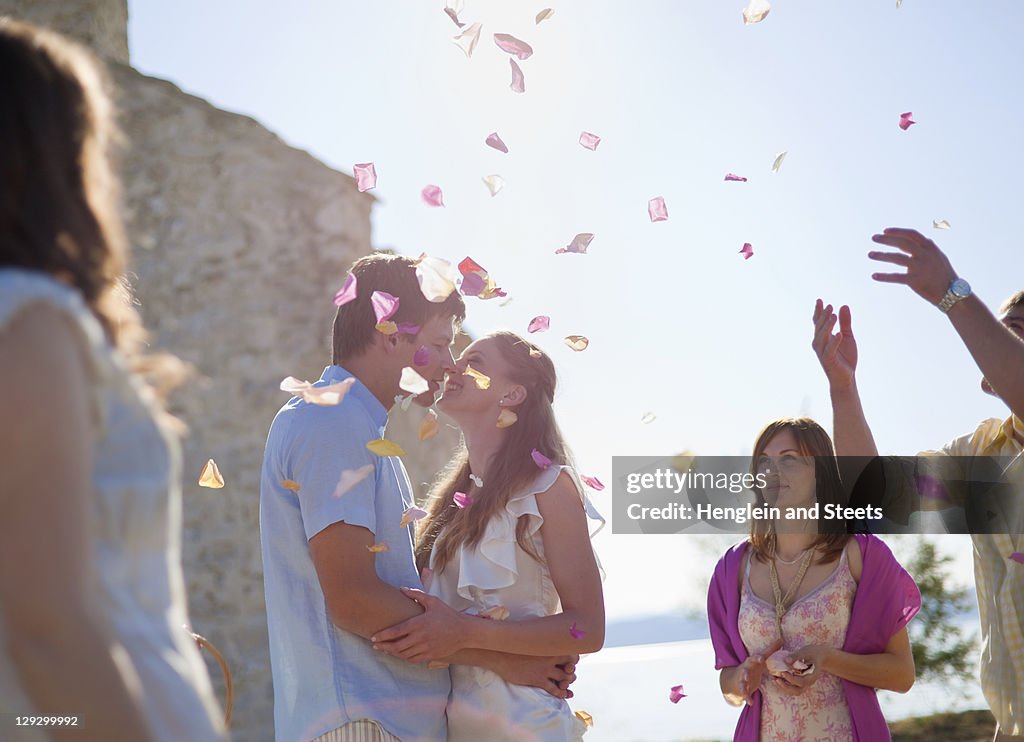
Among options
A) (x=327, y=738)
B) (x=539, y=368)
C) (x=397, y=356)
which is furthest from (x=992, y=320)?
(x=327, y=738)

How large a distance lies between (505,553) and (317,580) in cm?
58

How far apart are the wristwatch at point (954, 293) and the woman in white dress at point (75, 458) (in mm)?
2206

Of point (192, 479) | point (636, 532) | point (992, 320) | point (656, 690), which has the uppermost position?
point (192, 479)

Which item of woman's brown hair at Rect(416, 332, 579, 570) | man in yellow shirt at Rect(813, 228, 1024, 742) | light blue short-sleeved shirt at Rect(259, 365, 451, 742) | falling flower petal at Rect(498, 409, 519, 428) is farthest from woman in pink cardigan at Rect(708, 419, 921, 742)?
light blue short-sleeved shirt at Rect(259, 365, 451, 742)

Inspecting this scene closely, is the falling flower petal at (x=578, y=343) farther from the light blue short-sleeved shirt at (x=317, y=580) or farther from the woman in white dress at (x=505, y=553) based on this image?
the light blue short-sleeved shirt at (x=317, y=580)

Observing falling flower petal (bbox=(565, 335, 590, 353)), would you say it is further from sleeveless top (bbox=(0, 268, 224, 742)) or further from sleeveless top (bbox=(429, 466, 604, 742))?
sleeveless top (bbox=(0, 268, 224, 742))

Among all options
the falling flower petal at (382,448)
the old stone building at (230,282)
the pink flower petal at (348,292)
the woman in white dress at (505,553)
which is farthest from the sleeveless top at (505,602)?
the old stone building at (230,282)

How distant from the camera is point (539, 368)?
3.33 m

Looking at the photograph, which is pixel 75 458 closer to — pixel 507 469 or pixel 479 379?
pixel 507 469

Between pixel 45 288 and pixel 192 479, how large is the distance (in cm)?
772

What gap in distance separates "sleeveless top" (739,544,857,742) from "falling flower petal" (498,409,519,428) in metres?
1.05

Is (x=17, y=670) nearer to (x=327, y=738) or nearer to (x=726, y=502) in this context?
(x=327, y=738)

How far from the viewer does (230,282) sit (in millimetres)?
8914

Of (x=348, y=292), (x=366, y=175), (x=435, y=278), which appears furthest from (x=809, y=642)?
(x=366, y=175)
